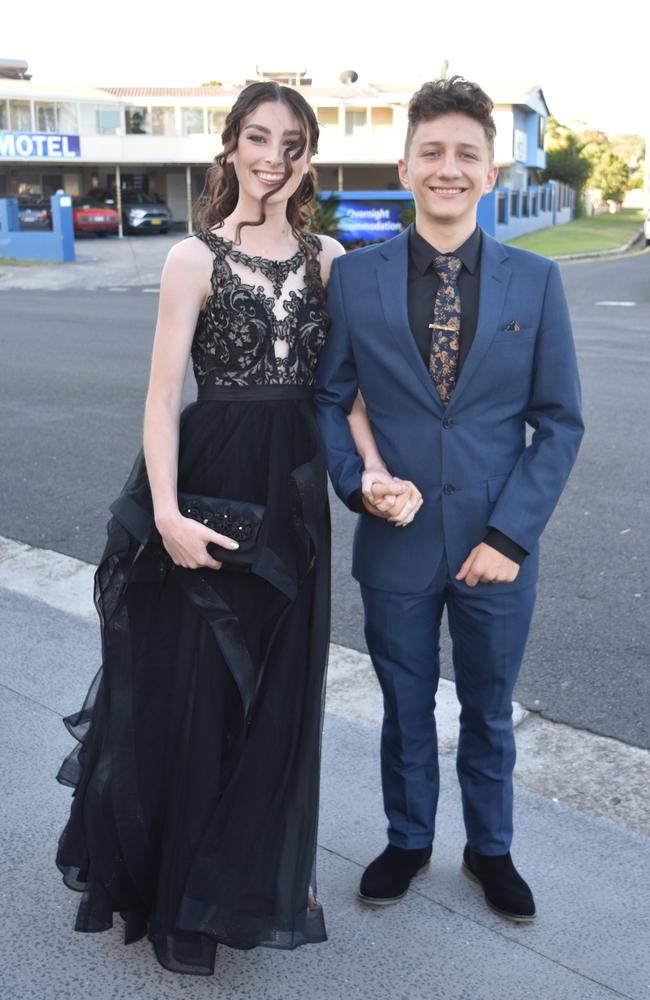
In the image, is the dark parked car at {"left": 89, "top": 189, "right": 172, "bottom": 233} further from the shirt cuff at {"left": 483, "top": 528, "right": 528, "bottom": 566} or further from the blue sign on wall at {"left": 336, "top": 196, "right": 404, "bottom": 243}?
the shirt cuff at {"left": 483, "top": 528, "right": 528, "bottom": 566}

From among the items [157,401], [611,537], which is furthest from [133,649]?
[611,537]

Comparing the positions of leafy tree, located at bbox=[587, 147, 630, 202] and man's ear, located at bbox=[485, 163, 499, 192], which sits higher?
leafy tree, located at bbox=[587, 147, 630, 202]

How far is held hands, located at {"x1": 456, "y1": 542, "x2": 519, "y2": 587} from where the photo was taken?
8.58 feet

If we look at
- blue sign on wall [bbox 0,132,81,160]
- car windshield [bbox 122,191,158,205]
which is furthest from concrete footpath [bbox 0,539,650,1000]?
blue sign on wall [bbox 0,132,81,160]

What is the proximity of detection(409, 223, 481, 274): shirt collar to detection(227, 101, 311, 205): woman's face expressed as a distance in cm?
35

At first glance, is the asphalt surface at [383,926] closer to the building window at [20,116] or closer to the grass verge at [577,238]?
the grass verge at [577,238]

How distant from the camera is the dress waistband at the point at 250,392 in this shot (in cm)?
265

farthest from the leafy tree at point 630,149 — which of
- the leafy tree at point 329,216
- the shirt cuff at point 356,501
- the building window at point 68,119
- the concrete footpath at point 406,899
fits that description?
the shirt cuff at point 356,501

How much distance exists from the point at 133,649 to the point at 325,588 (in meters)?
0.50

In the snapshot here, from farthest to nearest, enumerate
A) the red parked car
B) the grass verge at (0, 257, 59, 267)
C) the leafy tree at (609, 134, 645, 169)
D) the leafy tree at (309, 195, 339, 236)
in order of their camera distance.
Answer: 1. the leafy tree at (609, 134, 645, 169)
2. the red parked car
3. the grass verge at (0, 257, 59, 267)
4. the leafy tree at (309, 195, 339, 236)

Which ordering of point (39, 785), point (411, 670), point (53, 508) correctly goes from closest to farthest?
point (411, 670)
point (39, 785)
point (53, 508)

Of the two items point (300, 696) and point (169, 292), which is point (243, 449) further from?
point (300, 696)

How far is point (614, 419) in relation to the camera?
28.4 feet

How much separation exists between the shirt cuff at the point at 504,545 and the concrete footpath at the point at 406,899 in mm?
959
